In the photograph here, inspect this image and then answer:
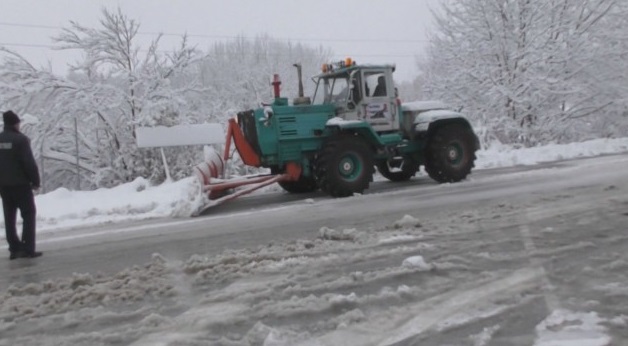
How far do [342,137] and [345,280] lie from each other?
6.13 metres

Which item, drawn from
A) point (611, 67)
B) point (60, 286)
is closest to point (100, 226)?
point (60, 286)

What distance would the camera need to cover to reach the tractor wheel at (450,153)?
11.8 meters

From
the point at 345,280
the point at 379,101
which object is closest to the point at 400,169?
the point at 379,101

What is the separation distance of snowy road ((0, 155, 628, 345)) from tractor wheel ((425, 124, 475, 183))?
3283 millimetres

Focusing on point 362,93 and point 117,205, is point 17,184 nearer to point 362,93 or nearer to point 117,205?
point 117,205

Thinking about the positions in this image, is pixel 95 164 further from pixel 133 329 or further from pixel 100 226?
pixel 133 329

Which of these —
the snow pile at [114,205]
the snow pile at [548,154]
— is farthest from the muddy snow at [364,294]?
the snow pile at [548,154]

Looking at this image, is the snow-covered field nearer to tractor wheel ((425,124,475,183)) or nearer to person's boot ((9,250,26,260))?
tractor wheel ((425,124,475,183))

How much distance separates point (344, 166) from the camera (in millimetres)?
10773

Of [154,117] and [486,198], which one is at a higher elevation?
[154,117]

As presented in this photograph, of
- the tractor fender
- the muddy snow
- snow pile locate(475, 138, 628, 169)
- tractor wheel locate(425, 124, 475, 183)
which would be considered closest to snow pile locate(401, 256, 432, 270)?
the muddy snow

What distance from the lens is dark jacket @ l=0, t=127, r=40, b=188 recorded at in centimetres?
681

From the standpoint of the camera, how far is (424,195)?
10.1m

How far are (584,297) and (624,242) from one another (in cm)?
176
